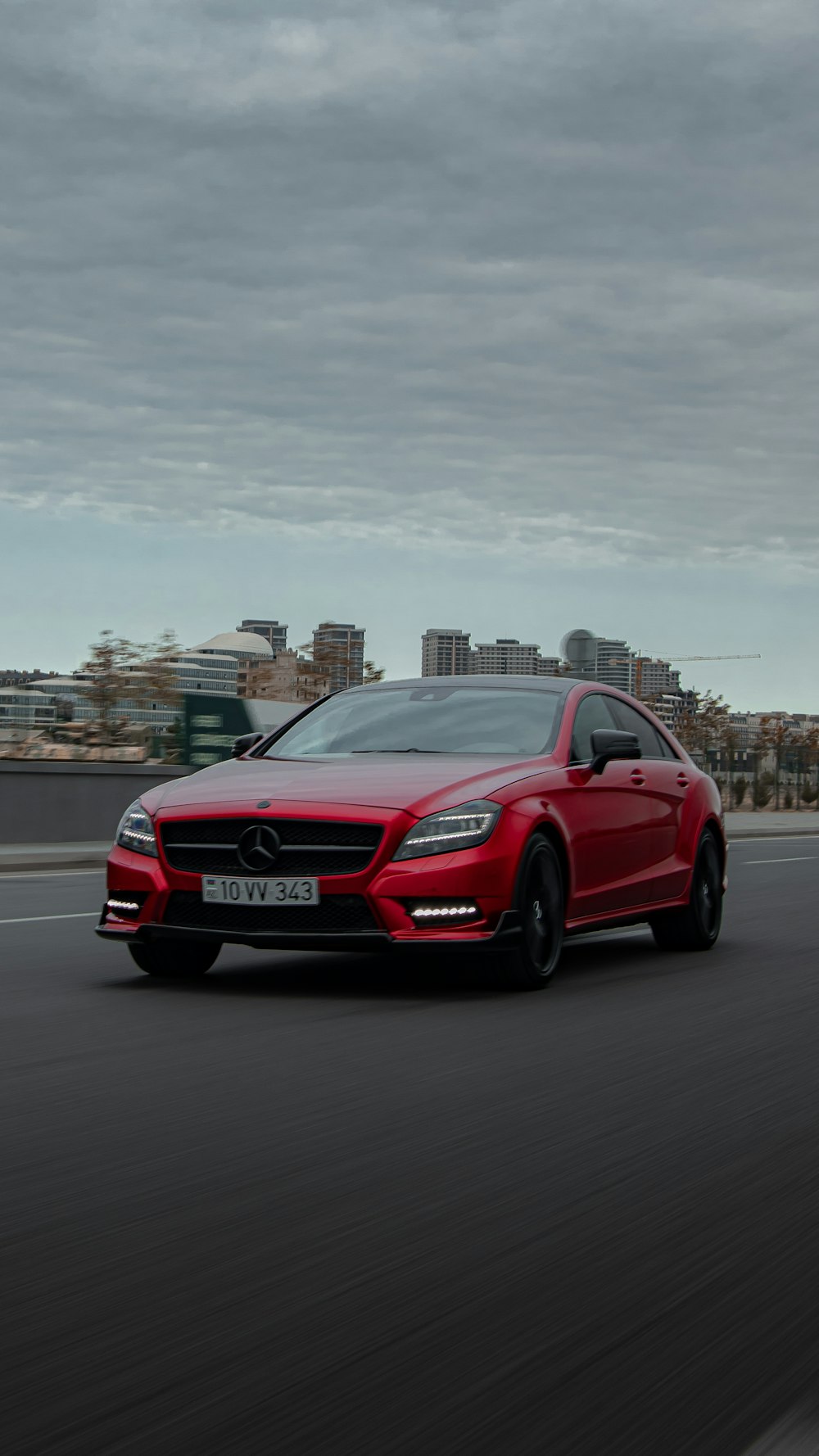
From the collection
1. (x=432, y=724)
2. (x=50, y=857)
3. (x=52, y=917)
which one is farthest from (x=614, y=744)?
(x=50, y=857)

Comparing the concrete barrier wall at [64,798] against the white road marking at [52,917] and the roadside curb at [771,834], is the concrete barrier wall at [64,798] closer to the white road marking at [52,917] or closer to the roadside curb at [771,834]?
the roadside curb at [771,834]

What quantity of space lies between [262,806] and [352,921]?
64 centimetres

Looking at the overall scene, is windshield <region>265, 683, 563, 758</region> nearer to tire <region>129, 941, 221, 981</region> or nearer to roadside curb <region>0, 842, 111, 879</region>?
tire <region>129, 941, 221, 981</region>

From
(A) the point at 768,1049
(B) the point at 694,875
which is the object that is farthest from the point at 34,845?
A: (A) the point at 768,1049

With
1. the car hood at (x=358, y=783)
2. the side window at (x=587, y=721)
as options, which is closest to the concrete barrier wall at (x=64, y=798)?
the side window at (x=587, y=721)

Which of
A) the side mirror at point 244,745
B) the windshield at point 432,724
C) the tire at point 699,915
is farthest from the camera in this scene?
the tire at point 699,915

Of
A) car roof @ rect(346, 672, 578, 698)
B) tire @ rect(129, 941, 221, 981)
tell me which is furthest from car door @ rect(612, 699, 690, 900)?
tire @ rect(129, 941, 221, 981)

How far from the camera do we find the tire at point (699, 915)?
35.2 feet

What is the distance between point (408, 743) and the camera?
9.30m

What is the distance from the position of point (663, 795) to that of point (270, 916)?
10.0ft

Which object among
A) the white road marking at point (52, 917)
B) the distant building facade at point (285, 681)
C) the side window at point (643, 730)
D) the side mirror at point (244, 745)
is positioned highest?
the distant building facade at point (285, 681)

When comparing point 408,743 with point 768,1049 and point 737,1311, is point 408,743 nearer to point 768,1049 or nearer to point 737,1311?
point 768,1049

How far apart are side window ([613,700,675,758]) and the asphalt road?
273 cm

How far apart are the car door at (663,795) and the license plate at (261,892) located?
269cm
